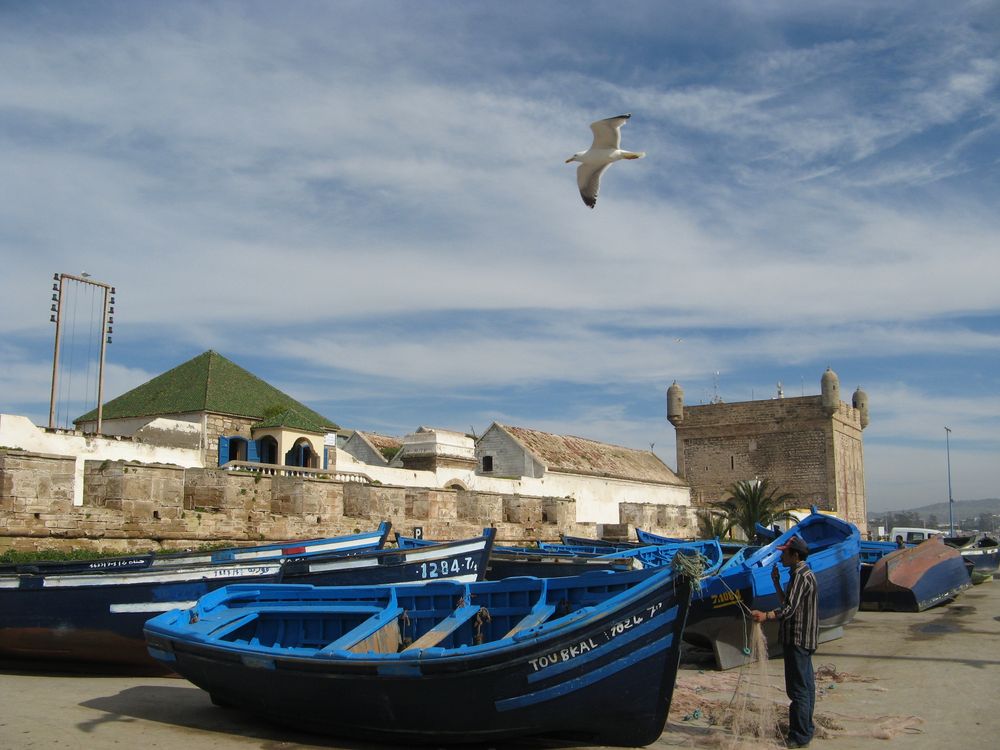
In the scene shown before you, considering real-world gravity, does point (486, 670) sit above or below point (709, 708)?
above

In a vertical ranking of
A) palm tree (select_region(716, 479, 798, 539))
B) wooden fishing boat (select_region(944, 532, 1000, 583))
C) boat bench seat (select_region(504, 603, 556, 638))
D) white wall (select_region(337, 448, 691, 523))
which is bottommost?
wooden fishing boat (select_region(944, 532, 1000, 583))

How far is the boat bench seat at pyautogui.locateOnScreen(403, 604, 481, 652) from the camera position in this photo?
7.03 metres

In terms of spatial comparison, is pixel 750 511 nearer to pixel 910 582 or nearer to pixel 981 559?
pixel 981 559

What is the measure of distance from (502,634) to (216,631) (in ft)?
7.74

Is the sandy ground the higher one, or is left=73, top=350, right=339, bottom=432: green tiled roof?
left=73, top=350, right=339, bottom=432: green tiled roof

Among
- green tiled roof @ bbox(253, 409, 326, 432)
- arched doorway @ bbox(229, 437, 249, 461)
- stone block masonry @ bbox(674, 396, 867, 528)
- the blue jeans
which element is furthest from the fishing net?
stone block masonry @ bbox(674, 396, 867, 528)

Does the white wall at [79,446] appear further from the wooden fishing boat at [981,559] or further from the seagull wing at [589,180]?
the wooden fishing boat at [981,559]

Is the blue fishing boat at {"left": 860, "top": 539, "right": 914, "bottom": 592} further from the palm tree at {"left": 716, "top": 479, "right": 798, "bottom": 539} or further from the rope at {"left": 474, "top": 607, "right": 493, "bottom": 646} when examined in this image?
the rope at {"left": 474, "top": 607, "right": 493, "bottom": 646}

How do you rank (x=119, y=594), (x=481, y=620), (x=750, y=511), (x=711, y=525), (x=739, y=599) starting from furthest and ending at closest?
1. (x=750, y=511)
2. (x=711, y=525)
3. (x=119, y=594)
4. (x=739, y=599)
5. (x=481, y=620)

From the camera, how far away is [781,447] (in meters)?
49.5

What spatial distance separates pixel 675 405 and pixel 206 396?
3076cm

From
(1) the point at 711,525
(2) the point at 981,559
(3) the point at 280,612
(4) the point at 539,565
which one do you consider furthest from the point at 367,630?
(1) the point at 711,525

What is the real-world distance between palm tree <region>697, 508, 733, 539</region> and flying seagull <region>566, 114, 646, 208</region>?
2153 cm

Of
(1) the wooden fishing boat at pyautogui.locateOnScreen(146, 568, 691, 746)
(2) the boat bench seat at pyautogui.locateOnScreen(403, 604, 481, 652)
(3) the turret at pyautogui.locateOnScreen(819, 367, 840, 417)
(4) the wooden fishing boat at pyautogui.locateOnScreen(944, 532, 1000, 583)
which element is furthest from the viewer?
(3) the turret at pyautogui.locateOnScreen(819, 367, 840, 417)
